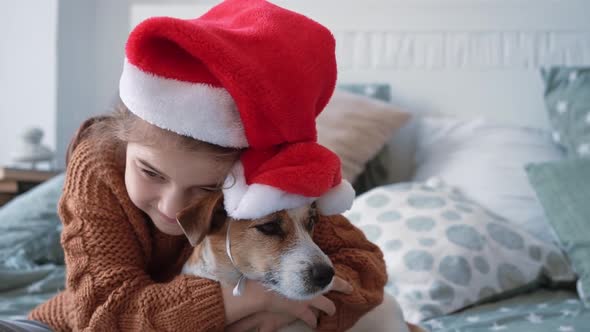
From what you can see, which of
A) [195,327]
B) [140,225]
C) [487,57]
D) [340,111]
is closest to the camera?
[195,327]

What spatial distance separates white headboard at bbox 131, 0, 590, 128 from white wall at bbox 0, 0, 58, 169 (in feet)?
4.24

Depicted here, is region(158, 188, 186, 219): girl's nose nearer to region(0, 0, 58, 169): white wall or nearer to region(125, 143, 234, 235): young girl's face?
region(125, 143, 234, 235): young girl's face

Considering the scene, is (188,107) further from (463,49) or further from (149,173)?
(463,49)

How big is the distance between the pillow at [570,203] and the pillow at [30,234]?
1.50 meters

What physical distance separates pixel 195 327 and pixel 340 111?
47.9 inches

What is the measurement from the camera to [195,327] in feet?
3.46

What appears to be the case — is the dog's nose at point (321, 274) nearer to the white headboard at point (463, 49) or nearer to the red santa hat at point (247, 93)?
the red santa hat at point (247, 93)

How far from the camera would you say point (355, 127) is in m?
2.10

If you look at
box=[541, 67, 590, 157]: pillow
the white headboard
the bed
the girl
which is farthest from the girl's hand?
the white headboard

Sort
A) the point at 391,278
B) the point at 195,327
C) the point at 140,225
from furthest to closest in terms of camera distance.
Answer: the point at 391,278 < the point at 140,225 < the point at 195,327

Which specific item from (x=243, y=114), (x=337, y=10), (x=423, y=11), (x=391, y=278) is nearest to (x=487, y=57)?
(x=423, y=11)

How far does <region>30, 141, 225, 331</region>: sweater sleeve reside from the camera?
3.48 feet

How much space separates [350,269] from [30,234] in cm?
107

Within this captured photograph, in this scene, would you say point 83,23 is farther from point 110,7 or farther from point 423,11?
point 423,11
